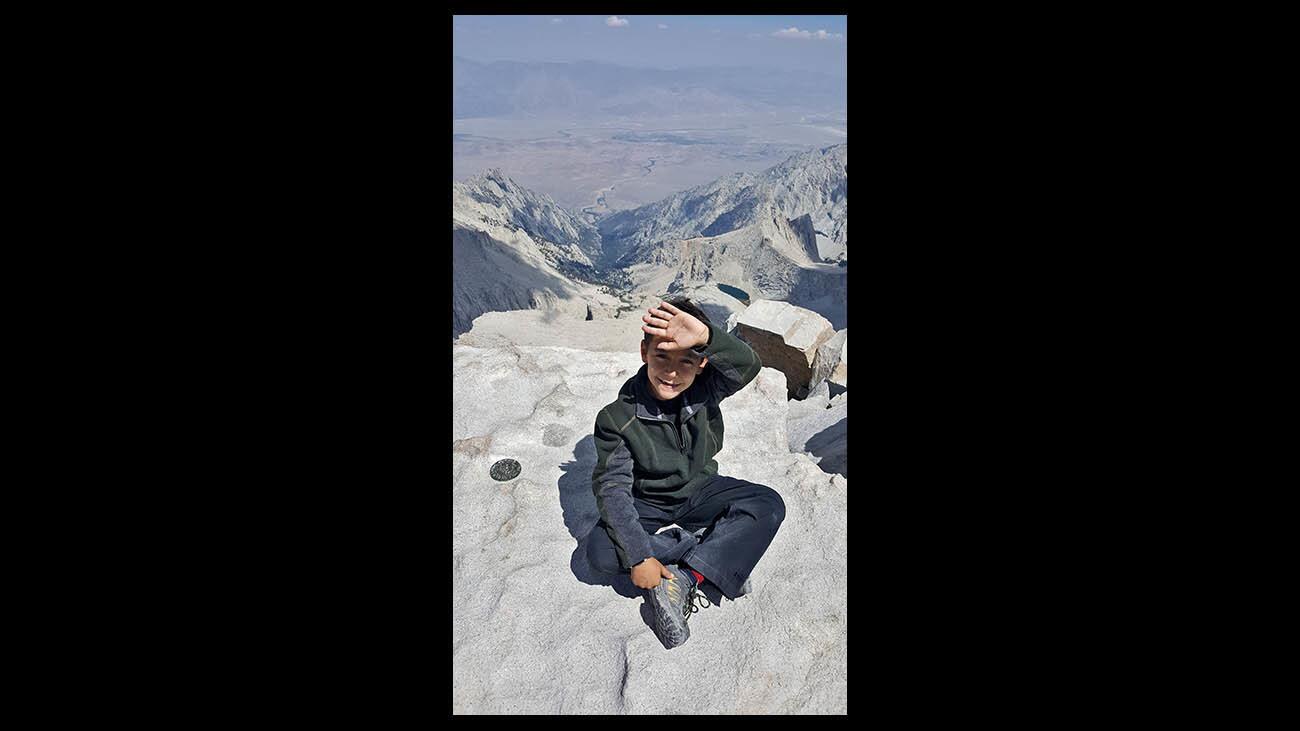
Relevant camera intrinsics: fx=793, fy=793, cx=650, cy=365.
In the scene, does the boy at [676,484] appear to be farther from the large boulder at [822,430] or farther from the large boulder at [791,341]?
the large boulder at [791,341]

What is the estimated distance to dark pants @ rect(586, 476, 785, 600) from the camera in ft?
8.14

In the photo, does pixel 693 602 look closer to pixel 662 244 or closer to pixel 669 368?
pixel 669 368

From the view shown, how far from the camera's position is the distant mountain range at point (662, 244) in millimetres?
4637

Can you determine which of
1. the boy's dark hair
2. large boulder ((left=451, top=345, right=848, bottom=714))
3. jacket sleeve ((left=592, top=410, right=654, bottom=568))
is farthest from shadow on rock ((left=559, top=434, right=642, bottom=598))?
the boy's dark hair

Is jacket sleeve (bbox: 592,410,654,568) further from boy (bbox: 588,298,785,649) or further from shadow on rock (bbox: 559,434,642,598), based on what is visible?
shadow on rock (bbox: 559,434,642,598)

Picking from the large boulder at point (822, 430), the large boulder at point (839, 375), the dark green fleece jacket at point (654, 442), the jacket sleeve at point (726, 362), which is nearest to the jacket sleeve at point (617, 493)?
the dark green fleece jacket at point (654, 442)

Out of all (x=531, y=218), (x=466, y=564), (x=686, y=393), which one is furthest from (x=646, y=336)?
(x=531, y=218)

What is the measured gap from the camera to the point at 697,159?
4.20 meters

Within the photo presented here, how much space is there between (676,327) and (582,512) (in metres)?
0.92

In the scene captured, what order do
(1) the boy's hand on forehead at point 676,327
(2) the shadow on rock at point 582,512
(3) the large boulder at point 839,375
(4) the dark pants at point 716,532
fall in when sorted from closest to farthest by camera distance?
1. (1) the boy's hand on forehead at point 676,327
2. (4) the dark pants at point 716,532
3. (2) the shadow on rock at point 582,512
4. (3) the large boulder at point 839,375

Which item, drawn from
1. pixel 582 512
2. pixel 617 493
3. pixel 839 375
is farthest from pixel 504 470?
pixel 839 375

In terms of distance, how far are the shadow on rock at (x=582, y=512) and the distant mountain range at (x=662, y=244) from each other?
1.52 metres

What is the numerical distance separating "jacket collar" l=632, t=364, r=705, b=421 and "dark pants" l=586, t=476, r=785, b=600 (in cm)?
31

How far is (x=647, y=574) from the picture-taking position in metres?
2.39
